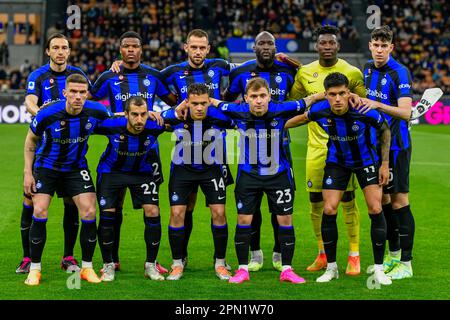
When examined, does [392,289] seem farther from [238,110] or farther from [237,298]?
[238,110]

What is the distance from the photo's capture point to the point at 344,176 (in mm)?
7980

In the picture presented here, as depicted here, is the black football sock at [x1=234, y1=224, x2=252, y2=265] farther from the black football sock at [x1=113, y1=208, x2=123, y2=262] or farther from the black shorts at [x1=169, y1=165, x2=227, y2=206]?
the black football sock at [x1=113, y1=208, x2=123, y2=262]

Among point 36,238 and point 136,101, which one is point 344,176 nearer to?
point 136,101

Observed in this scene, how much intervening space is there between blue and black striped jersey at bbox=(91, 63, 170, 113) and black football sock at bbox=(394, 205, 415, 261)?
8.94 feet

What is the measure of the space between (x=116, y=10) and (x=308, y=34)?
27.1ft

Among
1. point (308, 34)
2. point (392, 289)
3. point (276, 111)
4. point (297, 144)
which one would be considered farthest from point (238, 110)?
point (308, 34)

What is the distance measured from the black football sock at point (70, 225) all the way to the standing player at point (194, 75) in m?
1.12

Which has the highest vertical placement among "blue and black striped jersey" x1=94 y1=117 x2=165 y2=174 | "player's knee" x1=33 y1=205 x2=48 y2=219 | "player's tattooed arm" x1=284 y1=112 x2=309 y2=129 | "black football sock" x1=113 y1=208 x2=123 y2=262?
"player's tattooed arm" x1=284 y1=112 x2=309 y2=129

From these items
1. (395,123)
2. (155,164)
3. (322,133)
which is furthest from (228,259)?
(395,123)

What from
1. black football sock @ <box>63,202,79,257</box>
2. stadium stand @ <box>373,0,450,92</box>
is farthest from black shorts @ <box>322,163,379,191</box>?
stadium stand @ <box>373,0,450,92</box>

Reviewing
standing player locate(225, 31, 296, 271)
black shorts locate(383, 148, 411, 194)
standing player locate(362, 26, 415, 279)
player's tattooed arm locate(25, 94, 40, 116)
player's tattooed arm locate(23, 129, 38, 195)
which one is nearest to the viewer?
player's tattooed arm locate(23, 129, 38, 195)

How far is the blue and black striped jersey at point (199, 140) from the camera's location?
823 cm

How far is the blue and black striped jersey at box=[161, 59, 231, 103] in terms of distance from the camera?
8.67m

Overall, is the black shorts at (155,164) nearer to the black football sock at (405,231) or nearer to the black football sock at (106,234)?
the black football sock at (106,234)
